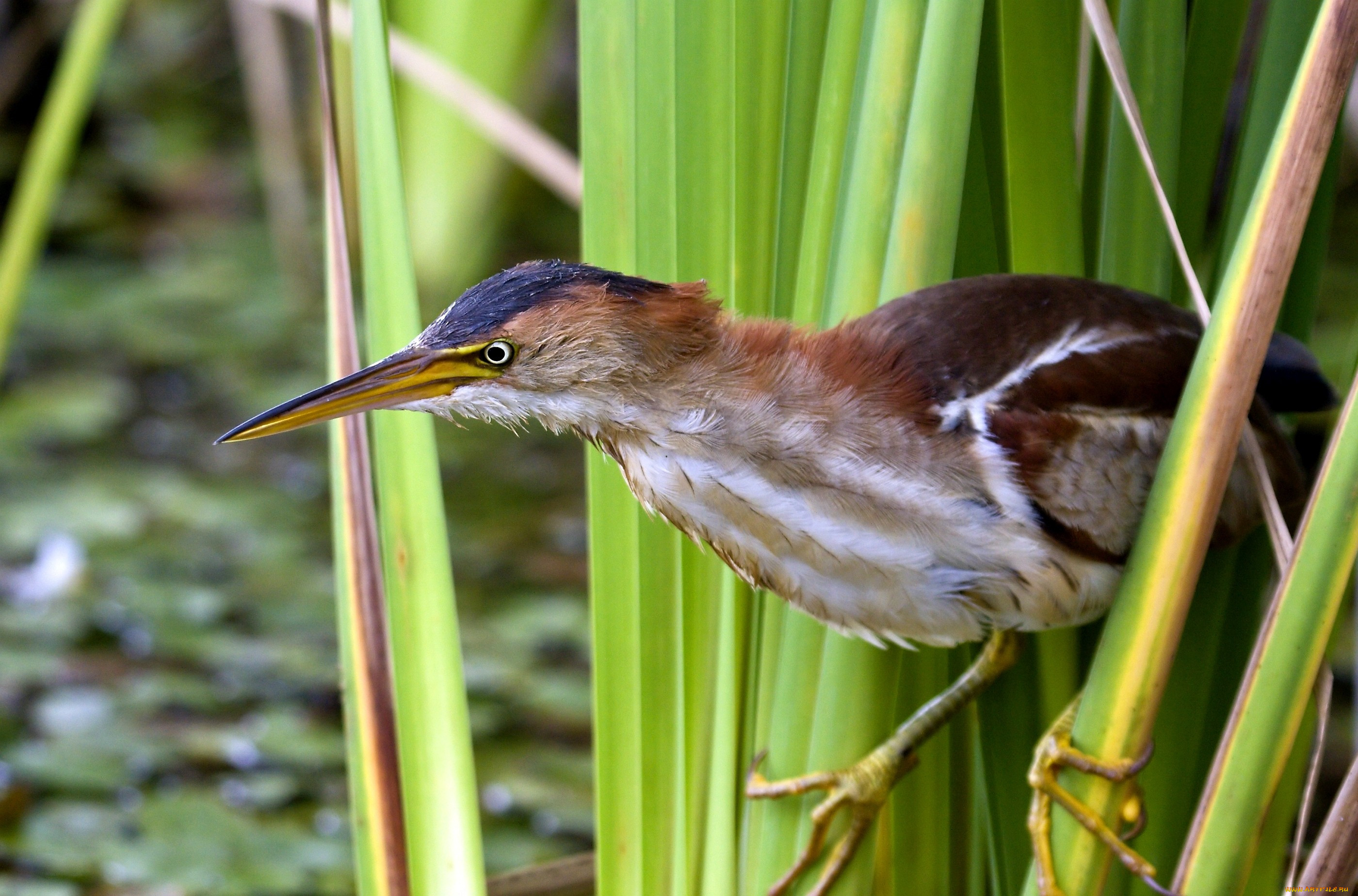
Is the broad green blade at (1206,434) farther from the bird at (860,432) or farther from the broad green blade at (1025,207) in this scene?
the broad green blade at (1025,207)

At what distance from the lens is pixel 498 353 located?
34.2 inches

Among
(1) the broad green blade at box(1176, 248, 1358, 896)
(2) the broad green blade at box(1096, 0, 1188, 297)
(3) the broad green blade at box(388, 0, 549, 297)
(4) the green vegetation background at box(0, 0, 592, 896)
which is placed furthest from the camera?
(3) the broad green blade at box(388, 0, 549, 297)

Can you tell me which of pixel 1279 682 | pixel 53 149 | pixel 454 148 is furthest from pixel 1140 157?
pixel 454 148

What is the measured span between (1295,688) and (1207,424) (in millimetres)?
155

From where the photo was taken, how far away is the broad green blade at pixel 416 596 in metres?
0.90

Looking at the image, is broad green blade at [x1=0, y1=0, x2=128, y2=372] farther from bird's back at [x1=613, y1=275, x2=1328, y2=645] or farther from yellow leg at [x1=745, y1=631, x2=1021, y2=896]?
yellow leg at [x1=745, y1=631, x2=1021, y2=896]

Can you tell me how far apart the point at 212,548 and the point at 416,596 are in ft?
5.53

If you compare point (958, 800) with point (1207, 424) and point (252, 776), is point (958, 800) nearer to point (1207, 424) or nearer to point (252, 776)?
point (1207, 424)

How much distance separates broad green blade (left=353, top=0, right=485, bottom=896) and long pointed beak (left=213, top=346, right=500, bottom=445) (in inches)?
2.4

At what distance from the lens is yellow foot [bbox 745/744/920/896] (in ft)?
3.17

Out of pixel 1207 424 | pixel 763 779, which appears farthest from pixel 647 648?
pixel 1207 424

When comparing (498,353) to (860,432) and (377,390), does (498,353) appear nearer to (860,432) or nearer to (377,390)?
(377,390)

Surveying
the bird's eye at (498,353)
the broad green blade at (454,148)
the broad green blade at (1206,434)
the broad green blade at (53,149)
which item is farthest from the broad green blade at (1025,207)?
the broad green blade at (454,148)

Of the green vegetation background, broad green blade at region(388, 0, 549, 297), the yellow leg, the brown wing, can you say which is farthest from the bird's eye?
broad green blade at region(388, 0, 549, 297)
